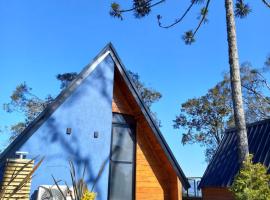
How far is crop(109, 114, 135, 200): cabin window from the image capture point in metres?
10.7

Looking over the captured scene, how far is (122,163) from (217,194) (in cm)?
522

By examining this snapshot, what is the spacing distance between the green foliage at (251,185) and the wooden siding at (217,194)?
478 centimetres

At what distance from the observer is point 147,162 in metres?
11.5

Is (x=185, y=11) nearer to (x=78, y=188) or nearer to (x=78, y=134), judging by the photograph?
(x=78, y=134)

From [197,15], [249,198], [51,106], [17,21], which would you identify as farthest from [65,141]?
[17,21]

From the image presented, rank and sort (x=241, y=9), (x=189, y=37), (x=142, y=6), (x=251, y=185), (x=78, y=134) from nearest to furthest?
1. (x=251, y=185)
2. (x=78, y=134)
3. (x=241, y=9)
4. (x=142, y=6)
5. (x=189, y=37)

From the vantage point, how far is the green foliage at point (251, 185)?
7.52 metres

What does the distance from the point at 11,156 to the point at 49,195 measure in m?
1.71

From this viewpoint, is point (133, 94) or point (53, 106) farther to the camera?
point (133, 94)

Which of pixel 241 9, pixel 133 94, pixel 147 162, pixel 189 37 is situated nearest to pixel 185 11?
pixel 189 37

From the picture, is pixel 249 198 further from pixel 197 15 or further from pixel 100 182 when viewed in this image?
pixel 197 15

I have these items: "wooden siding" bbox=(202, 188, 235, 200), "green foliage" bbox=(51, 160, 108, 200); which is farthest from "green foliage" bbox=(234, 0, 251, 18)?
"green foliage" bbox=(51, 160, 108, 200)

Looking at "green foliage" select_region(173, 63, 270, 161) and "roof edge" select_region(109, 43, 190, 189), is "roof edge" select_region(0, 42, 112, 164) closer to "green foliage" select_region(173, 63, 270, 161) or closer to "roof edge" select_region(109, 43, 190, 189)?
"roof edge" select_region(109, 43, 190, 189)

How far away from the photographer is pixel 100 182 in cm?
974
